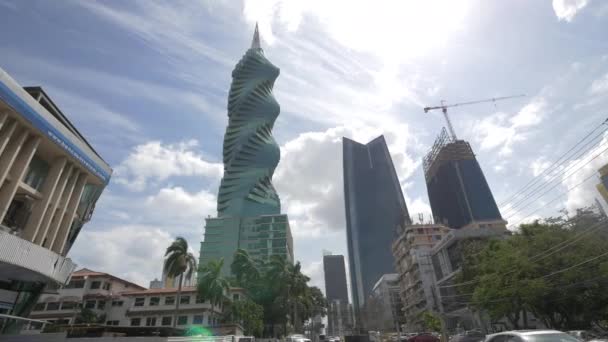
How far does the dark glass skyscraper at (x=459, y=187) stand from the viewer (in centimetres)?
14000

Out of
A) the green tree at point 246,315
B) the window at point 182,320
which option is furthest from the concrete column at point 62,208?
the window at point 182,320

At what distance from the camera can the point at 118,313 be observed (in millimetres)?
56250

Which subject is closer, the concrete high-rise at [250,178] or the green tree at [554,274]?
the green tree at [554,274]

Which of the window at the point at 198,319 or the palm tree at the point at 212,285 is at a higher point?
the palm tree at the point at 212,285

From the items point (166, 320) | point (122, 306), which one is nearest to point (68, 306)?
point (122, 306)

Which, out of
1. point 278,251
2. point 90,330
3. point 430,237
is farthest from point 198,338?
point 278,251

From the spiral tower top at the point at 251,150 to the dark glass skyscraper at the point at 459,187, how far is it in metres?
75.7

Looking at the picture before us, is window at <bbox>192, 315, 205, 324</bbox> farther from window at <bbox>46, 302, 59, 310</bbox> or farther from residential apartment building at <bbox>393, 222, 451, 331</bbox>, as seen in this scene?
residential apartment building at <bbox>393, 222, 451, 331</bbox>

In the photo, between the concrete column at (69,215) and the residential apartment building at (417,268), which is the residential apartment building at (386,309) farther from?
the concrete column at (69,215)

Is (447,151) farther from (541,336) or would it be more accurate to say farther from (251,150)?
(541,336)

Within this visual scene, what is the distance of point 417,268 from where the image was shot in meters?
85.8

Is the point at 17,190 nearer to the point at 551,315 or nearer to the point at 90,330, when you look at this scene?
the point at 90,330

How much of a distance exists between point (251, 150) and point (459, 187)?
94.4m

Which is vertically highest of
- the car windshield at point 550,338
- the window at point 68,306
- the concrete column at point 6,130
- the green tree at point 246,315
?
the concrete column at point 6,130
